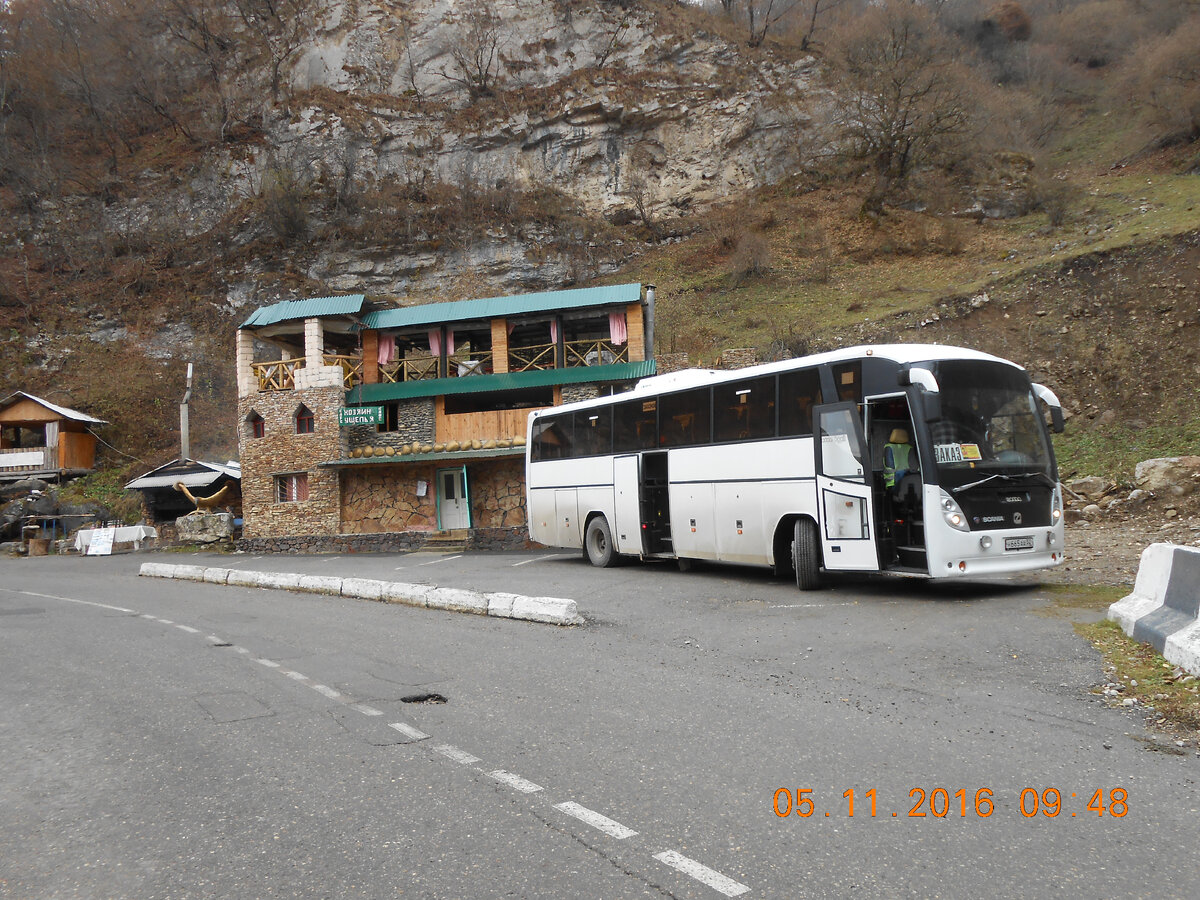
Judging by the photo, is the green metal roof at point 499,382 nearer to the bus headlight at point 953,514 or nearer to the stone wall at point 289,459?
the stone wall at point 289,459

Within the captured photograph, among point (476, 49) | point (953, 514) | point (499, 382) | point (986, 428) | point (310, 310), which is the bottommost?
point (953, 514)

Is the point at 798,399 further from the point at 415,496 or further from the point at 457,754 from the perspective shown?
the point at 415,496

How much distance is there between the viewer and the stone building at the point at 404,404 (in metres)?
28.6

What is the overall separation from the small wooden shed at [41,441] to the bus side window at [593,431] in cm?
3634

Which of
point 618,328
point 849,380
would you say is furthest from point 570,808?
point 618,328

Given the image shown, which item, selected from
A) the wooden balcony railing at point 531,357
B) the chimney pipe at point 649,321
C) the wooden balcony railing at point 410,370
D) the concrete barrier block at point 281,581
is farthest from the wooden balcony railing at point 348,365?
the concrete barrier block at point 281,581

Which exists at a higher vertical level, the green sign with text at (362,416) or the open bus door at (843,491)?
the green sign with text at (362,416)

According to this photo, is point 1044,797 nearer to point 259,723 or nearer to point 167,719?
point 259,723

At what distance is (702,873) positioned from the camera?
3.62 meters

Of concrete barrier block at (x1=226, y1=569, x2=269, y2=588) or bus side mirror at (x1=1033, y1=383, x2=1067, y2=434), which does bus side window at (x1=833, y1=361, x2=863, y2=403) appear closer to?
bus side mirror at (x1=1033, y1=383, x2=1067, y2=434)

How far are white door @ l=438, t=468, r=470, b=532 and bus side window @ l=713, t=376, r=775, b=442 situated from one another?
15914mm

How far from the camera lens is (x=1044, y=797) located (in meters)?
4.45

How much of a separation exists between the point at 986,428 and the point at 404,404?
2307 cm

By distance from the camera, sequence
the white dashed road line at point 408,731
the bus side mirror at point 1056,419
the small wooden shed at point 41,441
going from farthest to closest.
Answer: the small wooden shed at point 41,441, the bus side mirror at point 1056,419, the white dashed road line at point 408,731
